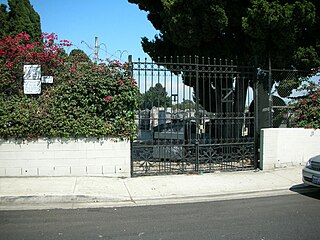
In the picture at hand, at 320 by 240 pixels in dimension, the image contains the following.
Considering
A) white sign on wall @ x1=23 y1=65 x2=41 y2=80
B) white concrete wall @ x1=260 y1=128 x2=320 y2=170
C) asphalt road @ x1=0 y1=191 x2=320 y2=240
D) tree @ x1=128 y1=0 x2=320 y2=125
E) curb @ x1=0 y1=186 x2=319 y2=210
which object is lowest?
asphalt road @ x1=0 y1=191 x2=320 y2=240

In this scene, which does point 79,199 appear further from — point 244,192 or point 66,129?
point 244,192

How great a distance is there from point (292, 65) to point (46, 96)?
789 cm

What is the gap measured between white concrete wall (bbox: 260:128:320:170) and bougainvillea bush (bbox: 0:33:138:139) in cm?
394

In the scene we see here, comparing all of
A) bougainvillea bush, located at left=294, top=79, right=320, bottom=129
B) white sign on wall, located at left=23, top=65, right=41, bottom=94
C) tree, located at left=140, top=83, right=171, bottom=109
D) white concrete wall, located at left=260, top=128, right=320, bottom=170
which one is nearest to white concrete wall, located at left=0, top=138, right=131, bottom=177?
tree, located at left=140, top=83, right=171, bottom=109

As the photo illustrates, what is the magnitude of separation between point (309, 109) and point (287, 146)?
162 centimetres

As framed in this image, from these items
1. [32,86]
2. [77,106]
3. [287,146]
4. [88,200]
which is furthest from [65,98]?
[287,146]

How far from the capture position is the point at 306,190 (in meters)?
7.24

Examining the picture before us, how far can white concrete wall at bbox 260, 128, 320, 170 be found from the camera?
8.91m

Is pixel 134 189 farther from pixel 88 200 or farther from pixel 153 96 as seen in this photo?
pixel 153 96

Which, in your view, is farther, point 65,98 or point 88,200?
point 65,98

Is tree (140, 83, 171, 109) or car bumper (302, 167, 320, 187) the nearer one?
car bumper (302, 167, 320, 187)

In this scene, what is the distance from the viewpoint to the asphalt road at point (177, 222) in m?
4.49

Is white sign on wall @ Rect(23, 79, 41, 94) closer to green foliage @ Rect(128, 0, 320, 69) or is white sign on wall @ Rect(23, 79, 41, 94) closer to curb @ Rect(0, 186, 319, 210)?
curb @ Rect(0, 186, 319, 210)

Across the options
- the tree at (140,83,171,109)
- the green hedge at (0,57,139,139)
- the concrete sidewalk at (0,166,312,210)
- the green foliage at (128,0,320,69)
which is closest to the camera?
the concrete sidewalk at (0,166,312,210)
